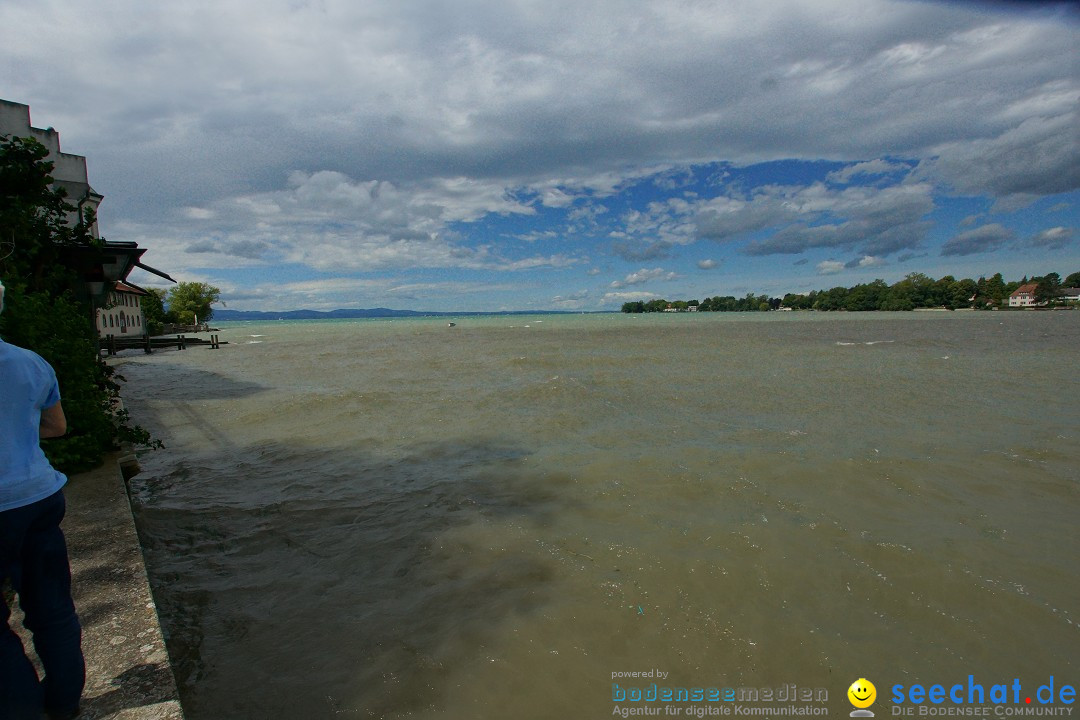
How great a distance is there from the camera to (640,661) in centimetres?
324

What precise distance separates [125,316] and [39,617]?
57.8 m

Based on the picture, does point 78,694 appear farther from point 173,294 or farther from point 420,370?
point 173,294

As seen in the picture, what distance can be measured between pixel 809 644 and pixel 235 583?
4.39 meters

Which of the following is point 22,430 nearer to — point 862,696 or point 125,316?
point 862,696

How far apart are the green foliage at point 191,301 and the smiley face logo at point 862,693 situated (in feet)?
281

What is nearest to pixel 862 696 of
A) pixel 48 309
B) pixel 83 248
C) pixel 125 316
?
pixel 48 309

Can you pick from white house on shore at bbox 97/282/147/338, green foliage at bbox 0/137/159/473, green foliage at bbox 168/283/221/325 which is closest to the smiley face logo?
green foliage at bbox 0/137/159/473

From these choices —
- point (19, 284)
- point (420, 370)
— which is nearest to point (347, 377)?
point (420, 370)

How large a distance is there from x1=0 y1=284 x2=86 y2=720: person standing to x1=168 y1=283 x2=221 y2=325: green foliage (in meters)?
83.8

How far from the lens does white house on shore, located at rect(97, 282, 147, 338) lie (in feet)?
136

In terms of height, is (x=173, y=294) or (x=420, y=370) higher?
(x=173, y=294)

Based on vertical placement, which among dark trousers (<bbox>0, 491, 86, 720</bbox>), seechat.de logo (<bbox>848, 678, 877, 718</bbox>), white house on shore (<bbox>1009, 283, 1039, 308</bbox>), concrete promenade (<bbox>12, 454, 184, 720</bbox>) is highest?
white house on shore (<bbox>1009, 283, 1039, 308</bbox>)

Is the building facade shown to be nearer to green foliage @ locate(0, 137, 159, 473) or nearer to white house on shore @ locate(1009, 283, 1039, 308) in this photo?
green foliage @ locate(0, 137, 159, 473)

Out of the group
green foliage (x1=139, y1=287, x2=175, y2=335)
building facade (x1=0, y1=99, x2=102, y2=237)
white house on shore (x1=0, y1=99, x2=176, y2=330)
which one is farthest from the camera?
green foliage (x1=139, y1=287, x2=175, y2=335)
